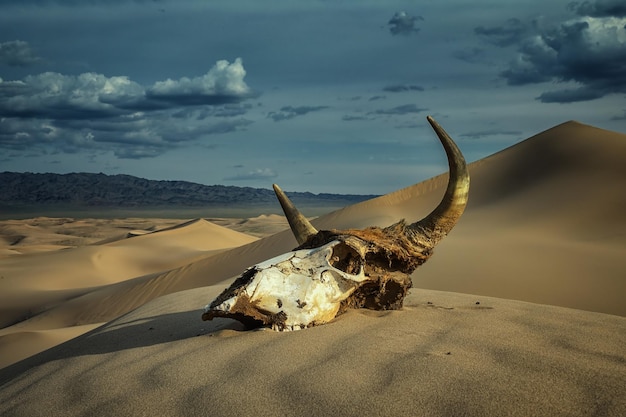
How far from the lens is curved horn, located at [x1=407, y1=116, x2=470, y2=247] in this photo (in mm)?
4488

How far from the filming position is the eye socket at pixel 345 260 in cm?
443

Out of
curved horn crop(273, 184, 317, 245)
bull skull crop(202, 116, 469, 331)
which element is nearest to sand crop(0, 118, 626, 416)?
bull skull crop(202, 116, 469, 331)

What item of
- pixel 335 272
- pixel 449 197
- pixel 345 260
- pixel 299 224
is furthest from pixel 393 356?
pixel 299 224

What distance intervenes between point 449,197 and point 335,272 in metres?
1.26

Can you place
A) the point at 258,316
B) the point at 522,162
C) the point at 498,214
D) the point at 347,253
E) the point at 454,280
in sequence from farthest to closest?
the point at 522,162 < the point at 498,214 < the point at 454,280 < the point at 347,253 < the point at 258,316

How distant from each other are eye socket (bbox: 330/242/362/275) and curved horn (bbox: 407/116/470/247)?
2.51ft

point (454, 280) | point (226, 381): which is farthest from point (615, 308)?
point (226, 381)

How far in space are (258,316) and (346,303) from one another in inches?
36.5

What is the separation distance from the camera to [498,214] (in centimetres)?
1436

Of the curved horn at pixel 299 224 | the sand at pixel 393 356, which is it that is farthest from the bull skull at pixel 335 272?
the sand at pixel 393 356

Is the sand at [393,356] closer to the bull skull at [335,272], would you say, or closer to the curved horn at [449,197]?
the bull skull at [335,272]

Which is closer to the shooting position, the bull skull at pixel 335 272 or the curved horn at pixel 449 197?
the bull skull at pixel 335 272

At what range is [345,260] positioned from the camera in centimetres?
452

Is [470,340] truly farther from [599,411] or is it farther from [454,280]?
[454,280]
